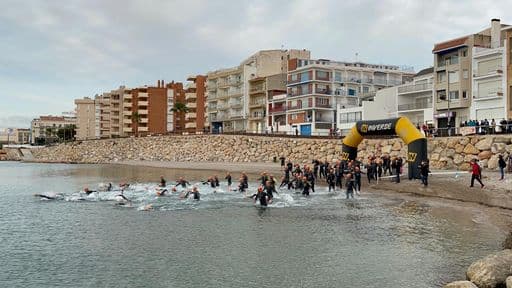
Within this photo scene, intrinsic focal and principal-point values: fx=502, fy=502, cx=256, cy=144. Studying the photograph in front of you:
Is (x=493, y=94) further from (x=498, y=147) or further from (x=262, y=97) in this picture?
(x=262, y=97)

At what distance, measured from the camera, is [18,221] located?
26094 millimetres

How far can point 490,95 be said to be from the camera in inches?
2180

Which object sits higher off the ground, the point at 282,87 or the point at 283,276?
the point at 282,87

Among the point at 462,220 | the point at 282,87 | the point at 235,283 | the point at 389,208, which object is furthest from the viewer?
the point at 282,87

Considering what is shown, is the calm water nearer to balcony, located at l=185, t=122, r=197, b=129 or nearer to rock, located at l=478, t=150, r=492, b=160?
rock, located at l=478, t=150, r=492, b=160

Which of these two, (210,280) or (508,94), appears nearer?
(210,280)

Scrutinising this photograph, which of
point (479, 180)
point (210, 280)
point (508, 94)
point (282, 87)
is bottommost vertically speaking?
point (210, 280)

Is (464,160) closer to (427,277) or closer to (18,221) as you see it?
(427,277)

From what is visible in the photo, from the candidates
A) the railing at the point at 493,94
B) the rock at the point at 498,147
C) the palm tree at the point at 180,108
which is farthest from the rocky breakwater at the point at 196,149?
the rock at the point at 498,147

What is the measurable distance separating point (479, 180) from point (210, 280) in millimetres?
23021

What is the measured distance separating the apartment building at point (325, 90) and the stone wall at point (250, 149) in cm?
1392

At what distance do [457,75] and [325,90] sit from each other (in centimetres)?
3017

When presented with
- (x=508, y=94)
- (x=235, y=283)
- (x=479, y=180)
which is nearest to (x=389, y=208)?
(x=479, y=180)

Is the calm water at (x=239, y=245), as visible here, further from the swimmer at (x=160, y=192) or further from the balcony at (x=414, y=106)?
the balcony at (x=414, y=106)
